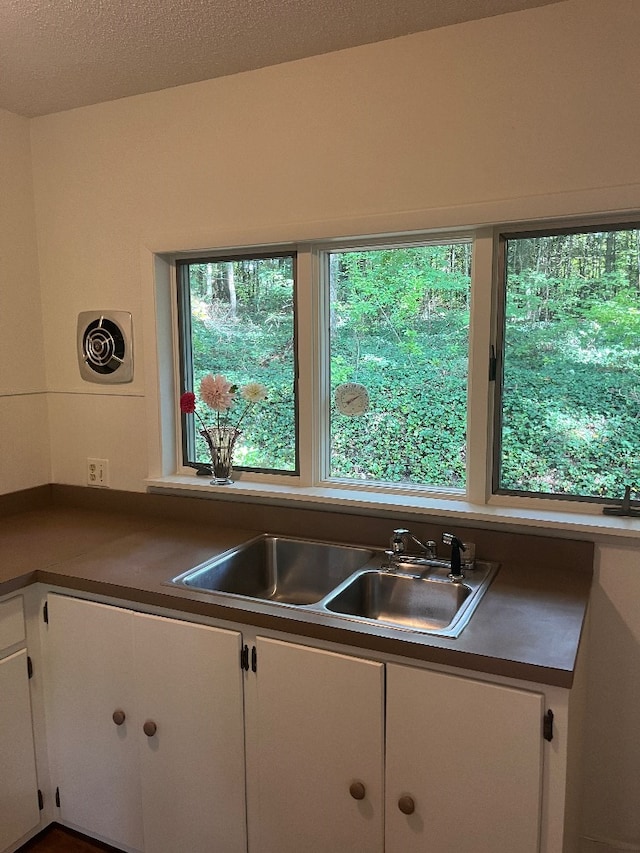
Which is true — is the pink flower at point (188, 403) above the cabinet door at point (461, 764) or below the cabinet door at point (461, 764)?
above

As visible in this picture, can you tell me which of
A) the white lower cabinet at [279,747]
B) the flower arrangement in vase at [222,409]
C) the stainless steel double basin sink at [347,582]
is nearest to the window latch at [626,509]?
the stainless steel double basin sink at [347,582]

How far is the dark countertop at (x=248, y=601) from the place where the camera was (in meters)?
1.34

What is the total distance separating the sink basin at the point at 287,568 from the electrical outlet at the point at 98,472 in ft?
2.70

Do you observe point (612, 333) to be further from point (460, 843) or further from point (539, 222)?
point (460, 843)

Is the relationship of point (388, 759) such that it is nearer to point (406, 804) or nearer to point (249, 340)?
point (406, 804)

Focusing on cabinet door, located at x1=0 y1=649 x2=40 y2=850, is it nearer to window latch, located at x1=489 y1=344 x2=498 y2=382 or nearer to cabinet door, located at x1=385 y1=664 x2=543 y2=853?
cabinet door, located at x1=385 y1=664 x2=543 y2=853

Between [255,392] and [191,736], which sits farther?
[255,392]

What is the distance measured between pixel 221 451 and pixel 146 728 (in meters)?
0.98

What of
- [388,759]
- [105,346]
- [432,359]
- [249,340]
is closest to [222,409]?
[249,340]

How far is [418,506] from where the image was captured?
1983mm

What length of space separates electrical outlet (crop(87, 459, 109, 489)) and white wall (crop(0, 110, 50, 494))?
24 centimetres

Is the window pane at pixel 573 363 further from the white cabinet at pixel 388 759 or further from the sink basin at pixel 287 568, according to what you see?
the white cabinet at pixel 388 759

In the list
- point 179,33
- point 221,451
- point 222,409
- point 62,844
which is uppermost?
point 179,33

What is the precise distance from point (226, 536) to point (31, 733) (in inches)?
33.4
